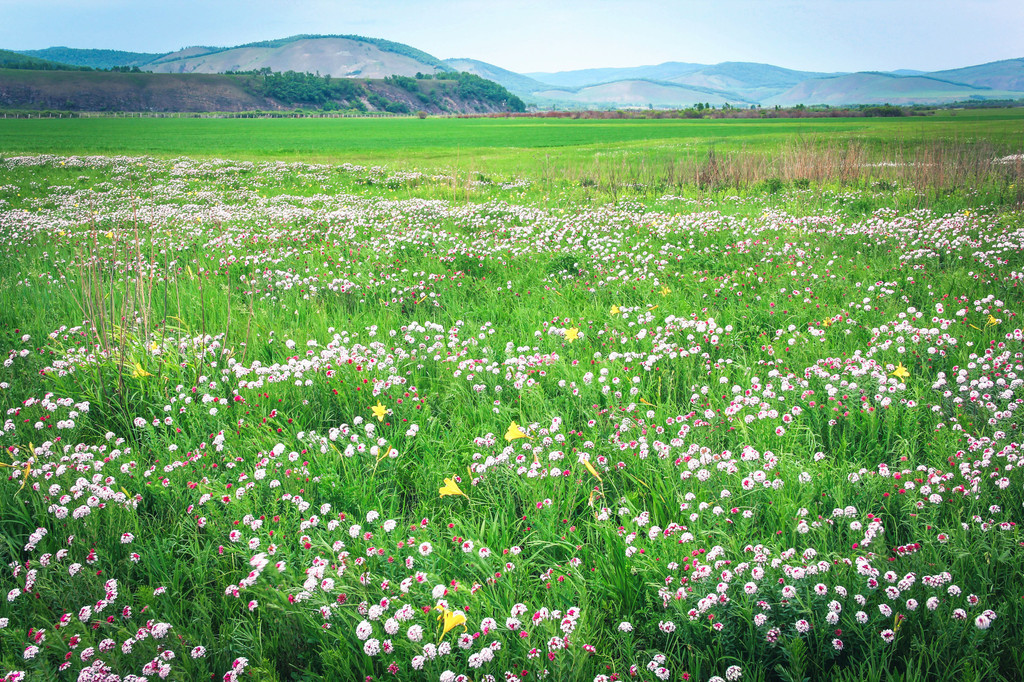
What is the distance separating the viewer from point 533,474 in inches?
126

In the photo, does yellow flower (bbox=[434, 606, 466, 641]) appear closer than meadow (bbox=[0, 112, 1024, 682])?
Yes

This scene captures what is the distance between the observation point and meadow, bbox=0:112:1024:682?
2295 mm

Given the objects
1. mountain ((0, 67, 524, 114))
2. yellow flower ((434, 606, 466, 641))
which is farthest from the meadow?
mountain ((0, 67, 524, 114))

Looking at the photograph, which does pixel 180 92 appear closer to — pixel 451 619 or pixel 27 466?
pixel 27 466

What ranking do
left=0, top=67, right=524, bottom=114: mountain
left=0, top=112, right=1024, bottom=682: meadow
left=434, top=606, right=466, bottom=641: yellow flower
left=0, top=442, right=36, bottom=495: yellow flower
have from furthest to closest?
left=0, top=67, right=524, bottom=114: mountain < left=0, top=442, right=36, bottom=495: yellow flower < left=0, top=112, right=1024, bottom=682: meadow < left=434, top=606, right=466, bottom=641: yellow flower

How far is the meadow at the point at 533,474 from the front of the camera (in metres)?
2.29

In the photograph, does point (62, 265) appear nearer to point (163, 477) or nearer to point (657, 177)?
point (163, 477)

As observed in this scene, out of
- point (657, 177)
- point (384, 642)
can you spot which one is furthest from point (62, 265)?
point (657, 177)

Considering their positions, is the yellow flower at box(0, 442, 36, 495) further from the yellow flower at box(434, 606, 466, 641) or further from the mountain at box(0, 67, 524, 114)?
the mountain at box(0, 67, 524, 114)

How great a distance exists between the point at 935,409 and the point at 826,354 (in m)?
1.30

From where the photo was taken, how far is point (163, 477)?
11.9 feet

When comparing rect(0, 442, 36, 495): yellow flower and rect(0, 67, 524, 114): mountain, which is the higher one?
rect(0, 67, 524, 114): mountain

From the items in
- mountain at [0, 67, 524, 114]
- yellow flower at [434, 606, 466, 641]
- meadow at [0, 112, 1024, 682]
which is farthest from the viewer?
mountain at [0, 67, 524, 114]

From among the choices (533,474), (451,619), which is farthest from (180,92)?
(451,619)
